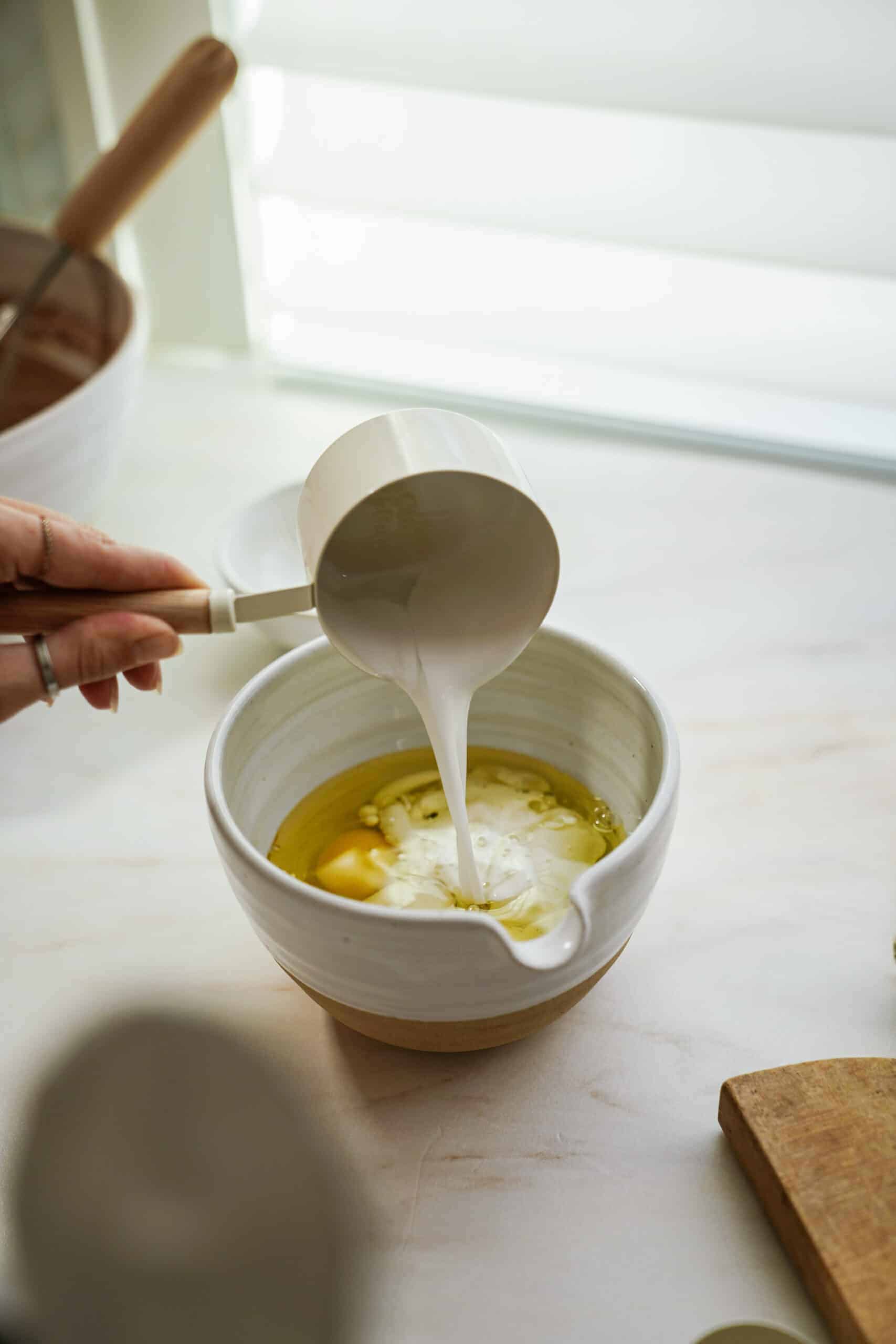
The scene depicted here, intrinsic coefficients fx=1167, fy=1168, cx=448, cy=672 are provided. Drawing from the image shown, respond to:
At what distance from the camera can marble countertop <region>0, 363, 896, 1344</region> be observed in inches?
21.2

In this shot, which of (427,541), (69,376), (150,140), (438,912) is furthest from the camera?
(69,376)

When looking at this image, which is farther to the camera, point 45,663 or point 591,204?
point 591,204

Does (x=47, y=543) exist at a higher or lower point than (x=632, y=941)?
higher

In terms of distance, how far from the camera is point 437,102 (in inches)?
47.3

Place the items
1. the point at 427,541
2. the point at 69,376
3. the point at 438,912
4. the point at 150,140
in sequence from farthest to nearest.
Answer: the point at 69,376 → the point at 150,140 → the point at 427,541 → the point at 438,912

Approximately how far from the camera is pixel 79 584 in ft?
2.31

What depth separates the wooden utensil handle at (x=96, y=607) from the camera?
0.66 m

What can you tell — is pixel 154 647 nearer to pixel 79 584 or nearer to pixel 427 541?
pixel 79 584

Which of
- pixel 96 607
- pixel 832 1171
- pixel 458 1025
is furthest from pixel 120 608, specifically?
pixel 832 1171

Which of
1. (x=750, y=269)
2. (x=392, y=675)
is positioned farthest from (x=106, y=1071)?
(x=750, y=269)

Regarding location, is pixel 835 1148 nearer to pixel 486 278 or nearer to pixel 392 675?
pixel 392 675

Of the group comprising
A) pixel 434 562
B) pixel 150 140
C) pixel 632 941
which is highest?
pixel 150 140

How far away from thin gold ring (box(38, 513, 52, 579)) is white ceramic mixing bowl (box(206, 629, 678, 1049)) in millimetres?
159

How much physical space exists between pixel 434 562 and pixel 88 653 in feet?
0.69
